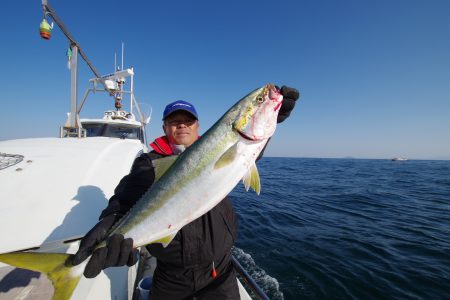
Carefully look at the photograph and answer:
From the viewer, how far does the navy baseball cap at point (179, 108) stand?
11.0ft

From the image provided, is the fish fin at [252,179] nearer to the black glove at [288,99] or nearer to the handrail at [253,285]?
the black glove at [288,99]

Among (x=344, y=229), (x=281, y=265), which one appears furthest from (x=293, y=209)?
(x=281, y=265)

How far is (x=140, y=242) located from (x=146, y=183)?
33.9 inches

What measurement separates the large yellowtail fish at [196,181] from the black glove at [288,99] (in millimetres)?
→ 454

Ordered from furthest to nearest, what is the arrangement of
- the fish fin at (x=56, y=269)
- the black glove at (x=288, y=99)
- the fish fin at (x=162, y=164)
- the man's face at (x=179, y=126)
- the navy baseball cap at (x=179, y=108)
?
1. the man's face at (x=179, y=126)
2. the navy baseball cap at (x=179, y=108)
3. the black glove at (x=288, y=99)
4. the fish fin at (x=162, y=164)
5. the fish fin at (x=56, y=269)

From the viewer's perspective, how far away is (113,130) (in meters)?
9.31

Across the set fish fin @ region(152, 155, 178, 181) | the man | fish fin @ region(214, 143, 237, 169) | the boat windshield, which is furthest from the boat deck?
the boat windshield

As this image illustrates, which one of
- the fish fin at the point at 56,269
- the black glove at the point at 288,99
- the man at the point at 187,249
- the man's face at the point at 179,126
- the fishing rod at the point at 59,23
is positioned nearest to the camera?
the fish fin at the point at 56,269

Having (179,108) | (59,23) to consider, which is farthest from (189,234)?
(59,23)

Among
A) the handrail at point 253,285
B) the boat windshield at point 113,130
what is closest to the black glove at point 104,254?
the handrail at point 253,285

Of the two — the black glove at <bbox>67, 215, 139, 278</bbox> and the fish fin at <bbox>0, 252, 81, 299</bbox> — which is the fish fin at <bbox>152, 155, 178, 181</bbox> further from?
the fish fin at <bbox>0, 252, 81, 299</bbox>

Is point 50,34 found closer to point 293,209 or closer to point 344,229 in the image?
point 344,229

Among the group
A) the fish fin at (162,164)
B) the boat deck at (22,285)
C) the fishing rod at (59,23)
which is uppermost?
the fishing rod at (59,23)

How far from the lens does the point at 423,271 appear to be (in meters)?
7.37
